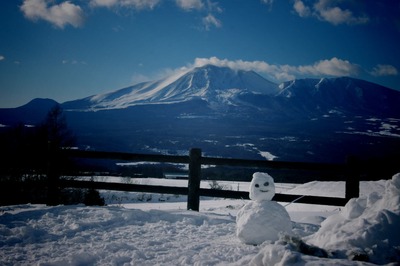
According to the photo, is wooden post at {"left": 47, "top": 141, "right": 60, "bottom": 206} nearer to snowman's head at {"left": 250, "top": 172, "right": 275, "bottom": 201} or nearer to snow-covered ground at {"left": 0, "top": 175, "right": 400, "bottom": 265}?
snow-covered ground at {"left": 0, "top": 175, "right": 400, "bottom": 265}

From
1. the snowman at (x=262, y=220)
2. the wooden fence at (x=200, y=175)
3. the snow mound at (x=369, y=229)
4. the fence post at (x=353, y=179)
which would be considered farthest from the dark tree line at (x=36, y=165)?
the fence post at (x=353, y=179)

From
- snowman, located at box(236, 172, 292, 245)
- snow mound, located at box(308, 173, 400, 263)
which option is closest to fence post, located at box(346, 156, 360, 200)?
snow mound, located at box(308, 173, 400, 263)

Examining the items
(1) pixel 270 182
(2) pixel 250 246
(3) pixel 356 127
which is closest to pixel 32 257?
(2) pixel 250 246

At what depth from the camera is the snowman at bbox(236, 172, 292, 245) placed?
13.3ft

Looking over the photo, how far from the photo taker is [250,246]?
4.04 m

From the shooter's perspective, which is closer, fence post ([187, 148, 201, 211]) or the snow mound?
the snow mound

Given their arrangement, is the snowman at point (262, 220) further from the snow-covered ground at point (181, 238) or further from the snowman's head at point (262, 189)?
the snow-covered ground at point (181, 238)

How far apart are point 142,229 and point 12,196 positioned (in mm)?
12627

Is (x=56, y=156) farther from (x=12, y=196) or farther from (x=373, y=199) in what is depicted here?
(x=12, y=196)

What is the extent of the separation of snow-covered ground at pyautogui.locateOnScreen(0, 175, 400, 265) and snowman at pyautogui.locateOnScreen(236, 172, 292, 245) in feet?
0.59

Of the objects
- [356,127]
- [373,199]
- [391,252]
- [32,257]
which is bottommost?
[32,257]

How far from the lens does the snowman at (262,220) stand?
4051 mm

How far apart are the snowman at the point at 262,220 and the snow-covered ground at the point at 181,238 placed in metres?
0.18

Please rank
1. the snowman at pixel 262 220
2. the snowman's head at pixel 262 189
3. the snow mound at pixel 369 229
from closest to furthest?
the snow mound at pixel 369 229
the snowman at pixel 262 220
the snowman's head at pixel 262 189
